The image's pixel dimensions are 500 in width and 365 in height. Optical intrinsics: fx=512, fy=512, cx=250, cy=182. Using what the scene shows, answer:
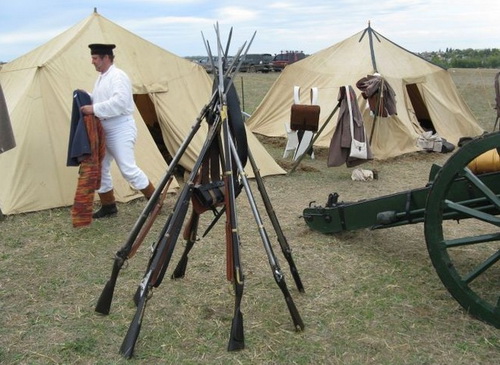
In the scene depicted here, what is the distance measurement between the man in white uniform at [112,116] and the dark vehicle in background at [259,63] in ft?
99.8

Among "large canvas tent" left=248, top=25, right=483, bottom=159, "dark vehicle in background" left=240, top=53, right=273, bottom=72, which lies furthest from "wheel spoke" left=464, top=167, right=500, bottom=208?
"dark vehicle in background" left=240, top=53, right=273, bottom=72

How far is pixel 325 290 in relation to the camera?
3770 millimetres

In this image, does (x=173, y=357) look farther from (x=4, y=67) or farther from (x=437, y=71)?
(x=437, y=71)

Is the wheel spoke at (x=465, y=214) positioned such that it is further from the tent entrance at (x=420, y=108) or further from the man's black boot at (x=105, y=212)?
the tent entrance at (x=420, y=108)

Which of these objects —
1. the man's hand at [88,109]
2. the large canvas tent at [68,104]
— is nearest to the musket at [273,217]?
the man's hand at [88,109]

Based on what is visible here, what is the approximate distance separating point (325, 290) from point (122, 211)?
2.79m

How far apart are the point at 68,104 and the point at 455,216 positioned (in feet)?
14.8

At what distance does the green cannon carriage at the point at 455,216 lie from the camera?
3.02 meters

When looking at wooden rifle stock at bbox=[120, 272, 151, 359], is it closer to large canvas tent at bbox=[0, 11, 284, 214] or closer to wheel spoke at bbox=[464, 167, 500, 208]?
wheel spoke at bbox=[464, 167, 500, 208]

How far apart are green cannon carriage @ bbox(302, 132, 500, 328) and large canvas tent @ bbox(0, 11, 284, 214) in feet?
9.00

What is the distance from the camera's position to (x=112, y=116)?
4984mm

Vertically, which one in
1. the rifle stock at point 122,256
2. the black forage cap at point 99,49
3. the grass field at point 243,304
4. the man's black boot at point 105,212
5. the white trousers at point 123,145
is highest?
the black forage cap at point 99,49

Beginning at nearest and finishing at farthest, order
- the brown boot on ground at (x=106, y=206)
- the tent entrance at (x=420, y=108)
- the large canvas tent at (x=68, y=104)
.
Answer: the brown boot on ground at (x=106, y=206) → the large canvas tent at (x=68, y=104) → the tent entrance at (x=420, y=108)

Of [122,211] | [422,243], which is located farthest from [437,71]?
[122,211]
